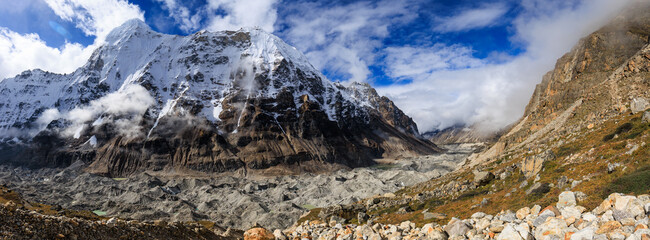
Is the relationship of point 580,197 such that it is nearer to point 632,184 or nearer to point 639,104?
point 632,184

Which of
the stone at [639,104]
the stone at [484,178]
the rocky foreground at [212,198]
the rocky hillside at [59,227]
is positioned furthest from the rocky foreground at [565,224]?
the rocky foreground at [212,198]

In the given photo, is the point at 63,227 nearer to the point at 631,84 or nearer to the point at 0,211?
the point at 0,211

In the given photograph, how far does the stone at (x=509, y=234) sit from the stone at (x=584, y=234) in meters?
2.08

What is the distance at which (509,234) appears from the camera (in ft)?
44.5

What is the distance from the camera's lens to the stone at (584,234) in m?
11.0

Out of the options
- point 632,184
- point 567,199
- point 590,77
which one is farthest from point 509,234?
point 590,77

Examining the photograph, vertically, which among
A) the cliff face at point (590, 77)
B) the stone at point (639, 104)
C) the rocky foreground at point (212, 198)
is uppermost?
the cliff face at point (590, 77)

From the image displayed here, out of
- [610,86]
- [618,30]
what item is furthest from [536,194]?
[618,30]

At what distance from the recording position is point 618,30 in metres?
95.4

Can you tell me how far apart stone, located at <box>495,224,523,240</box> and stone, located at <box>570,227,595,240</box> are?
2.08m

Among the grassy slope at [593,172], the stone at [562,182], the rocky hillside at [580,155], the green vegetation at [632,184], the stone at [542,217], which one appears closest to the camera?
the stone at [542,217]

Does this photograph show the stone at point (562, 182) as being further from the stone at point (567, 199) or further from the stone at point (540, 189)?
the stone at point (567, 199)

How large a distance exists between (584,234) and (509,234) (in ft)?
9.41

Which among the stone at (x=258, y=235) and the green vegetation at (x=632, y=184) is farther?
the stone at (x=258, y=235)
